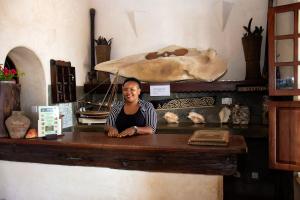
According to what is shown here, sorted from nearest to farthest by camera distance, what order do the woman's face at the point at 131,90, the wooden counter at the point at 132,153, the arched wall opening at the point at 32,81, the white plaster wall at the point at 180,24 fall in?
the wooden counter at the point at 132,153
the woman's face at the point at 131,90
the arched wall opening at the point at 32,81
the white plaster wall at the point at 180,24

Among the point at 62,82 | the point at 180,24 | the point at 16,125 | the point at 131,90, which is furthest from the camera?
the point at 180,24

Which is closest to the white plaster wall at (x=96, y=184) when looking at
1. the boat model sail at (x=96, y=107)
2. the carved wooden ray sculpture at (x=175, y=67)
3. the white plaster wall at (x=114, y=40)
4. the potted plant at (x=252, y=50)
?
the white plaster wall at (x=114, y=40)

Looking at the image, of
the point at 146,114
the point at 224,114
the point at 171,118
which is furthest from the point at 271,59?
the point at 171,118

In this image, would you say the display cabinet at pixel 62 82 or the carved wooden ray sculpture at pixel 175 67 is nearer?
the display cabinet at pixel 62 82

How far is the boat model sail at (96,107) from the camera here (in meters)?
3.46

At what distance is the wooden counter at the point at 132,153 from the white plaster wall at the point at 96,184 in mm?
48

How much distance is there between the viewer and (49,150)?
1.83m

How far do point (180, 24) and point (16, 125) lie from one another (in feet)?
8.41

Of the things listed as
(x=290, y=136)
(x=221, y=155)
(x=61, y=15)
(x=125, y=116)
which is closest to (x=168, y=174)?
(x=221, y=155)

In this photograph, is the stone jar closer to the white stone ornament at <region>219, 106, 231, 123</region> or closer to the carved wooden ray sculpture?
the carved wooden ray sculpture

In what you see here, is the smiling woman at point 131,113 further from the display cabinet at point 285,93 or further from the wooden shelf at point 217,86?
the wooden shelf at point 217,86

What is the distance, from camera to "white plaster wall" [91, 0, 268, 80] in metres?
3.54

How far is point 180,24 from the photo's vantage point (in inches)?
148

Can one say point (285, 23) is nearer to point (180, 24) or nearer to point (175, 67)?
point (175, 67)
